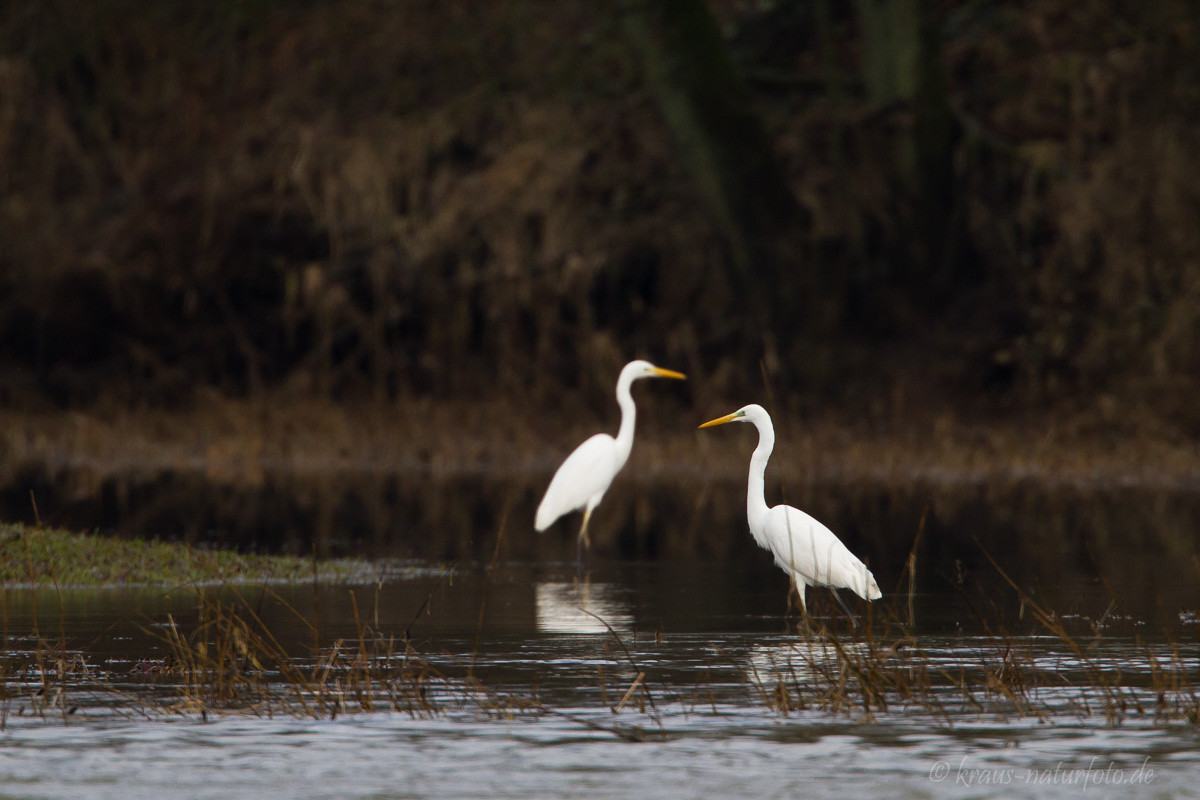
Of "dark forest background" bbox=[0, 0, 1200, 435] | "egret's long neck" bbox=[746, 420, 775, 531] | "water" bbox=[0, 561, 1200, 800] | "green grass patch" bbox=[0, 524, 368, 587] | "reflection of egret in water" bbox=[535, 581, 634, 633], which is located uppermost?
"dark forest background" bbox=[0, 0, 1200, 435]

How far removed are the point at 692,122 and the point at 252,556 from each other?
10291mm

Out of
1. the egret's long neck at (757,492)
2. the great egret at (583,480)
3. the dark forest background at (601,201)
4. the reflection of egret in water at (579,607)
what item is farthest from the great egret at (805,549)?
the dark forest background at (601,201)

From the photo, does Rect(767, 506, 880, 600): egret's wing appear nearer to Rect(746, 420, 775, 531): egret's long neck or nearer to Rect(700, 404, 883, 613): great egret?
Rect(700, 404, 883, 613): great egret

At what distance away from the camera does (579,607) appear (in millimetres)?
11008

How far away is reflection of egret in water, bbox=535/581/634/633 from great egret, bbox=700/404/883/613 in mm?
861

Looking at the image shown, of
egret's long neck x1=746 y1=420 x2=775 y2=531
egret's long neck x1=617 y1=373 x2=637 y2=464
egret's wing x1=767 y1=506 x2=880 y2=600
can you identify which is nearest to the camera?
egret's wing x1=767 y1=506 x2=880 y2=600

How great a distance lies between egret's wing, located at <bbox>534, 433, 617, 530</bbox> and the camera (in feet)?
48.2

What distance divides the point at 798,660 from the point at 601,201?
16851 mm

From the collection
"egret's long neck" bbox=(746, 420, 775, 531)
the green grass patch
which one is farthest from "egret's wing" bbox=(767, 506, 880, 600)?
the green grass patch

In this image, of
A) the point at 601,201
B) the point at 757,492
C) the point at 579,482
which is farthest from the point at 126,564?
the point at 601,201

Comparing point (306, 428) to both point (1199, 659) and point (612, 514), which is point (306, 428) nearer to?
point (612, 514)

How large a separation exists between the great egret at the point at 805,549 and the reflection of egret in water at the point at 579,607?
2.82ft

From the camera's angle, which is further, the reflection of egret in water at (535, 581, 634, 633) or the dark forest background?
the dark forest background

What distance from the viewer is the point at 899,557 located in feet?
44.2
